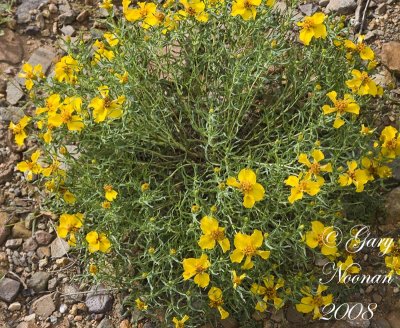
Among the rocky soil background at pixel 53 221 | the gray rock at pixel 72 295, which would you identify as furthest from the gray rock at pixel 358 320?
the gray rock at pixel 72 295

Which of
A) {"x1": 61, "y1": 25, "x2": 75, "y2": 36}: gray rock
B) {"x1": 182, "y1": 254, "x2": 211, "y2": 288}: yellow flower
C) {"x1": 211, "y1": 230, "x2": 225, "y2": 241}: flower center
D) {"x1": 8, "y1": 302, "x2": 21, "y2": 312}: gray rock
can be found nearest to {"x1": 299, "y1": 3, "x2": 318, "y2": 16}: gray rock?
{"x1": 61, "y1": 25, "x2": 75, "y2": 36}: gray rock

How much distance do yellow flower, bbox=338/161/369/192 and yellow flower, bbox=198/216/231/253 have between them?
0.77 metres

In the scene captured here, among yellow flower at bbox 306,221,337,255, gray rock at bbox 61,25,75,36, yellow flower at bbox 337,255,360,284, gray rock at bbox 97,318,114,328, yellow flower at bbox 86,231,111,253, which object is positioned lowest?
gray rock at bbox 97,318,114,328

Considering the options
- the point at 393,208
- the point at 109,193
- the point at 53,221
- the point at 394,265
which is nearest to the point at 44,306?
the point at 53,221

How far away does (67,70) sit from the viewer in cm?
400

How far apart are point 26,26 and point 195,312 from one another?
3085mm

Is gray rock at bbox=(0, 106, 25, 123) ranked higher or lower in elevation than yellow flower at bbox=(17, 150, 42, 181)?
lower

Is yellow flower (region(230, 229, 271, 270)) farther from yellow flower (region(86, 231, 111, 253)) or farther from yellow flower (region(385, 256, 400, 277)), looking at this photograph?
yellow flower (region(385, 256, 400, 277))

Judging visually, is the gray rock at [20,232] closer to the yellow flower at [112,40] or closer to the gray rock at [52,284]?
the gray rock at [52,284]

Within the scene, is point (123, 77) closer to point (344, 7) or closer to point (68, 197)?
point (68, 197)

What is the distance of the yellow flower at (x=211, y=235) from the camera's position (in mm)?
3359

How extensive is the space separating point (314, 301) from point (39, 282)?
6.47 ft

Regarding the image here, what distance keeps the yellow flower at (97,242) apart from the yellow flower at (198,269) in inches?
20.9

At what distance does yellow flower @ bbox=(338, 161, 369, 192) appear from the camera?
3508 mm
